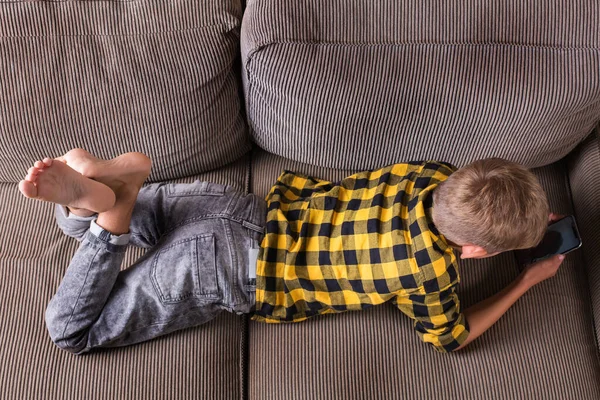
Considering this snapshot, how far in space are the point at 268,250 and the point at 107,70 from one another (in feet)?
1.82

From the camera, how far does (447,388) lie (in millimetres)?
1107

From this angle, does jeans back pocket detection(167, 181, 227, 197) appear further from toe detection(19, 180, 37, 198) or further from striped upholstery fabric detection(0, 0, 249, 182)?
toe detection(19, 180, 37, 198)

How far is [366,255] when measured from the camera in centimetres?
102

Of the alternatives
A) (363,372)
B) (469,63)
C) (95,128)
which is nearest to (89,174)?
(95,128)

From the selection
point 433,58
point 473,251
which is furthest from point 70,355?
point 433,58

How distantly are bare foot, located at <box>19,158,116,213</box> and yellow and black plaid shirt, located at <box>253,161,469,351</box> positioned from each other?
353 mm

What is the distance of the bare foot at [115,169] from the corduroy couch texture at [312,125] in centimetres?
20

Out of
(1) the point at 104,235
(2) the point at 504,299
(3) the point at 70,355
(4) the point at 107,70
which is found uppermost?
(4) the point at 107,70

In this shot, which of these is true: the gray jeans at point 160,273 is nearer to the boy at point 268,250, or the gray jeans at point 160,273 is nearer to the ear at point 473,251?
the boy at point 268,250

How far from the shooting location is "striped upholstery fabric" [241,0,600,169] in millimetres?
1088

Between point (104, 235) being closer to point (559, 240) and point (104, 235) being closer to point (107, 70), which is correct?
point (107, 70)

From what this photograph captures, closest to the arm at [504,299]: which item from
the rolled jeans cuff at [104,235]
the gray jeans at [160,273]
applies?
the gray jeans at [160,273]

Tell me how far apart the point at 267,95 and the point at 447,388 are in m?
0.77

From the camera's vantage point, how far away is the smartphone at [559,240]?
1115mm
